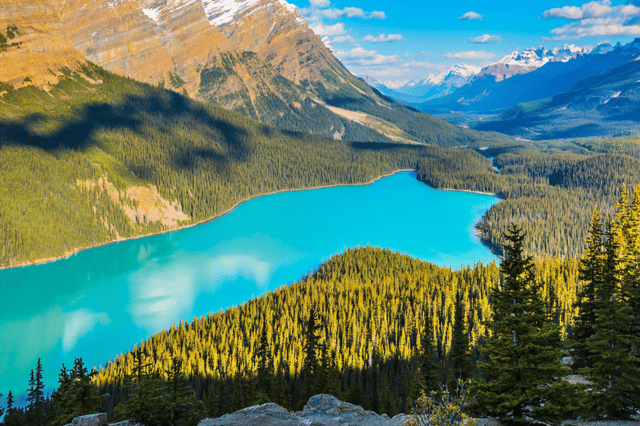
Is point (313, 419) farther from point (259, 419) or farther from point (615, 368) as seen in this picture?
point (615, 368)

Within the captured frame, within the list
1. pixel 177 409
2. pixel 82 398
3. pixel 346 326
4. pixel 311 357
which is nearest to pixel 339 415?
pixel 177 409

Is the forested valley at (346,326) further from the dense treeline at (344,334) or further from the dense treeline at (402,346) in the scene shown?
the dense treeline at (344,334)

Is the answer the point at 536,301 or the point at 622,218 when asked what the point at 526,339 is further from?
the point at 622,218

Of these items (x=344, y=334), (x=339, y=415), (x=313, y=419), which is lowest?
(x=344, y=334)

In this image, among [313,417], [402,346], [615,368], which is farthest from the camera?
[402,346]

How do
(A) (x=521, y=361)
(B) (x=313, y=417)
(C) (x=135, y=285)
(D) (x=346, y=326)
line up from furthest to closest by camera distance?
(C) (x=135, y=285) < (D) (x=346, y=326) < (B) (x=313, y=417) < (A) (x=521, y=361)

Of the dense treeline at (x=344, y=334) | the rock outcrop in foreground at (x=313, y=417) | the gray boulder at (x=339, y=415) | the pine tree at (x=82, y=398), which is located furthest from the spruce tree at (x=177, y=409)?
the dense treeline at (x=344, y=334)
